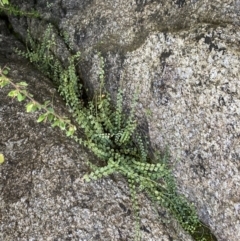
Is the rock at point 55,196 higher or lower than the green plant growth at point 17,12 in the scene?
lower

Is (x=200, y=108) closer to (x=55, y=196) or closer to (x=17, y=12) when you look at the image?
(x=55, y=196)

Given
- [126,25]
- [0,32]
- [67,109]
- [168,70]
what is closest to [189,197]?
[168,70]

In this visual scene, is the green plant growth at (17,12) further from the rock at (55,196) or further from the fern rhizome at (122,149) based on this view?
the rock at (55,196)

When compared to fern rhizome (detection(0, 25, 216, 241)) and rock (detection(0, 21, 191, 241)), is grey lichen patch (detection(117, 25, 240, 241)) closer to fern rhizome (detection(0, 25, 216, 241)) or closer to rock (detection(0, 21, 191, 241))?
fern rhizome (detection(0, 25, 216, 241))

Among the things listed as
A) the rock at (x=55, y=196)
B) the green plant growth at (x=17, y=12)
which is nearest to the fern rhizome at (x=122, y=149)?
the rock at (x=55, y=196)

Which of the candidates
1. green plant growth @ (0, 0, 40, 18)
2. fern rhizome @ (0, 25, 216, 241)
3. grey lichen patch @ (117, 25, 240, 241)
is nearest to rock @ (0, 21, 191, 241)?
fern rhizome @ (0, 25, 216, 241)

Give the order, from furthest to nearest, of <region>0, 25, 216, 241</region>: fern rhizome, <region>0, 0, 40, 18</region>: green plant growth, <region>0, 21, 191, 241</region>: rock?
<region>0, 0, 40, 18</region>: green plant growth < <region>0, 25, 216, 241</region>: fern rhizome < <region>0, 21, 191, 241</region>: rock
